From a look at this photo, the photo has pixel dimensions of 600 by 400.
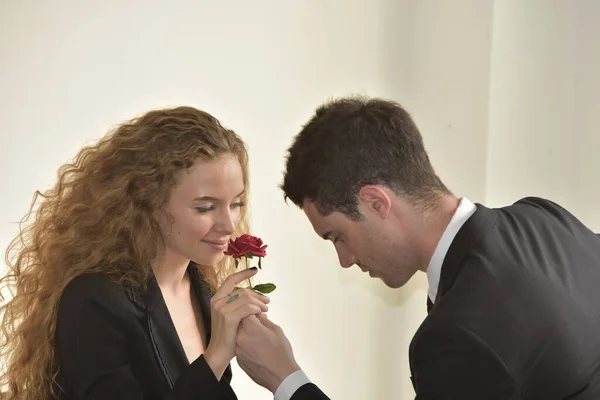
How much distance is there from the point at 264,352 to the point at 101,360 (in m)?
0.37

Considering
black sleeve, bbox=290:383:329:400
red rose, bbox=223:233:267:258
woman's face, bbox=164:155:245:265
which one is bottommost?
black sleeve, bbox=290:383:329:400

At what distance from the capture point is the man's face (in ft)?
5.43

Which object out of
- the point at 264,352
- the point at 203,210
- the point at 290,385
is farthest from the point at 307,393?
the point at 203,210

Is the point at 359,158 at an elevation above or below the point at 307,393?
above

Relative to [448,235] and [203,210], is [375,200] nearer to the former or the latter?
[448,235]

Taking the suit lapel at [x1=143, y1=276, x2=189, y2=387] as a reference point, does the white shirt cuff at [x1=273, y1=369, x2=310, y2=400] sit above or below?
below

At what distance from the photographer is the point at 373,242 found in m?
1.67

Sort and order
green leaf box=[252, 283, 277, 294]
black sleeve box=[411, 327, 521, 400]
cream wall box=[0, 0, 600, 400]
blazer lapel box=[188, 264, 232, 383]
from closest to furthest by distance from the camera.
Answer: black sleeve box=[411, 327, 521, 400]
green leaf box=[252, 283, 277, 294]
blazer lapel box=[188, 264, 232, 383]
cream wall box=[0, 0, 600, 400]

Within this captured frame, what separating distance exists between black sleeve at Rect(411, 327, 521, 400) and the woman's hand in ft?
1.81

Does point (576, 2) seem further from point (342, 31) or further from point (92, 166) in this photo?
point (92, 166)

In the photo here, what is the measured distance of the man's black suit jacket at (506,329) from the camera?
1377 mm

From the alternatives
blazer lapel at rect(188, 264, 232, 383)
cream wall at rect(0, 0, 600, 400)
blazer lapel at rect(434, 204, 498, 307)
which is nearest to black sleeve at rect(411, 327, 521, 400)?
blazer lapel at rect(434, 204, 498, 307)

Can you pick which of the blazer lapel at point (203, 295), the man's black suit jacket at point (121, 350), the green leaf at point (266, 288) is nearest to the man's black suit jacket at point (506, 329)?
the green leaf at point (266, 288)

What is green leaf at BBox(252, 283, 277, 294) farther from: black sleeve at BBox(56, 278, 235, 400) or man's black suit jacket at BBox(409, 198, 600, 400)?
man's black suit jacket at BBox(409, 198, 600, 400)
